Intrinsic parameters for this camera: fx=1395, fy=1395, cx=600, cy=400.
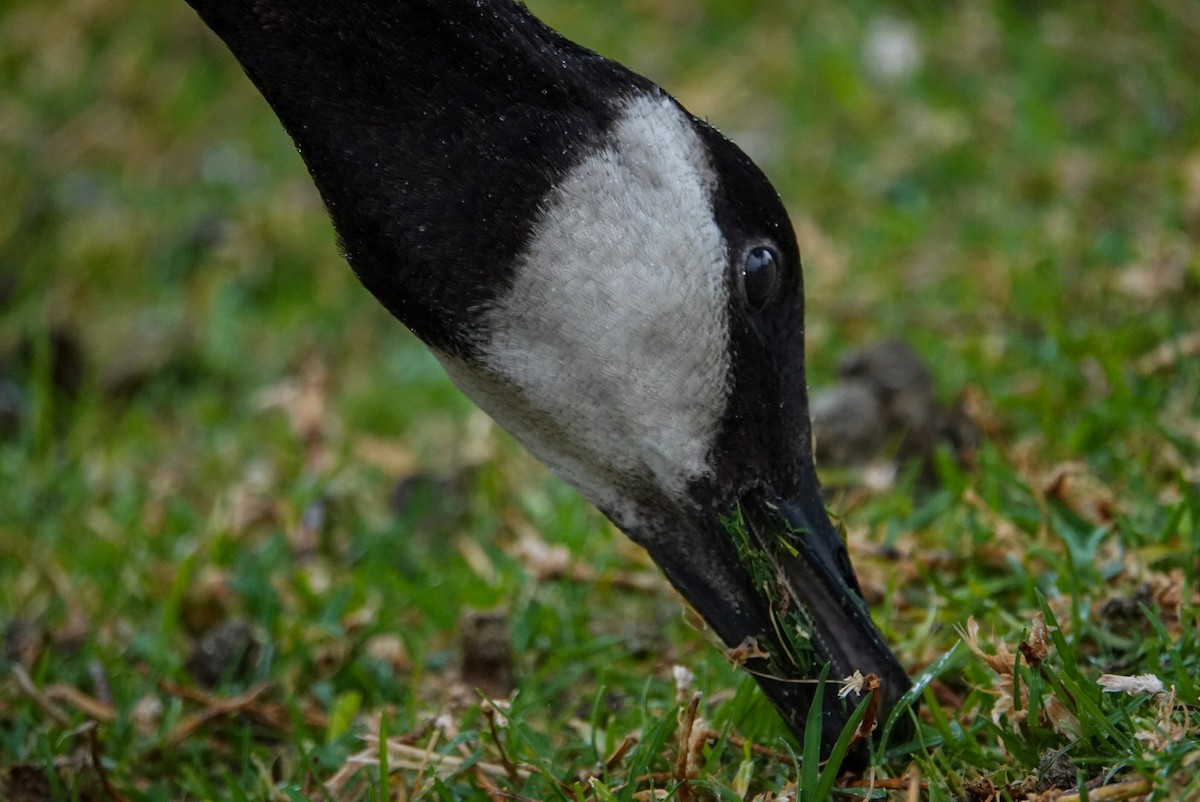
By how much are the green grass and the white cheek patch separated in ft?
1.46

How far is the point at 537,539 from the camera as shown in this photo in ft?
12.2

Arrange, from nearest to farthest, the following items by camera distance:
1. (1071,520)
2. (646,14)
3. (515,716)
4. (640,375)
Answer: (640,375)
(515,716)
(1071,520)
(646,14)

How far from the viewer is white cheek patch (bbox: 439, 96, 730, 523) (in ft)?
7.84

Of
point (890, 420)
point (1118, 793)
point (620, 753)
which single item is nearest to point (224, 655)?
point (620, 753)

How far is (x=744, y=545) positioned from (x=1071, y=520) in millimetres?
976

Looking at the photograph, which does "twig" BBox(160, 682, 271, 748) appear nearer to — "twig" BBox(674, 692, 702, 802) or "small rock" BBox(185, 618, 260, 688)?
"small rock" BBox(185, 618, 260, 688)

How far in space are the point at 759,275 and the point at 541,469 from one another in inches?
70.9

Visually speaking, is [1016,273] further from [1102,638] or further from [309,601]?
[309,601]

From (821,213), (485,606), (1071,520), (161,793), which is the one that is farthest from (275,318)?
(1071,520)

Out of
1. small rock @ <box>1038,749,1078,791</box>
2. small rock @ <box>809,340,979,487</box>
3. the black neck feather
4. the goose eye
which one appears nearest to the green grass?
small rock @ <box>1038,749,1078,791</box>

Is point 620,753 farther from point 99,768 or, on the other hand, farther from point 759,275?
point 99,768

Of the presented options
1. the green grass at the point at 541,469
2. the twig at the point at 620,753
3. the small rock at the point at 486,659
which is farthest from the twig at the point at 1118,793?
the small rock at the point at 486,659

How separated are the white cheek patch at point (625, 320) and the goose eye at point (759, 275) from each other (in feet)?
0.19

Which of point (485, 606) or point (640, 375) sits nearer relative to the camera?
point (640, 375)
